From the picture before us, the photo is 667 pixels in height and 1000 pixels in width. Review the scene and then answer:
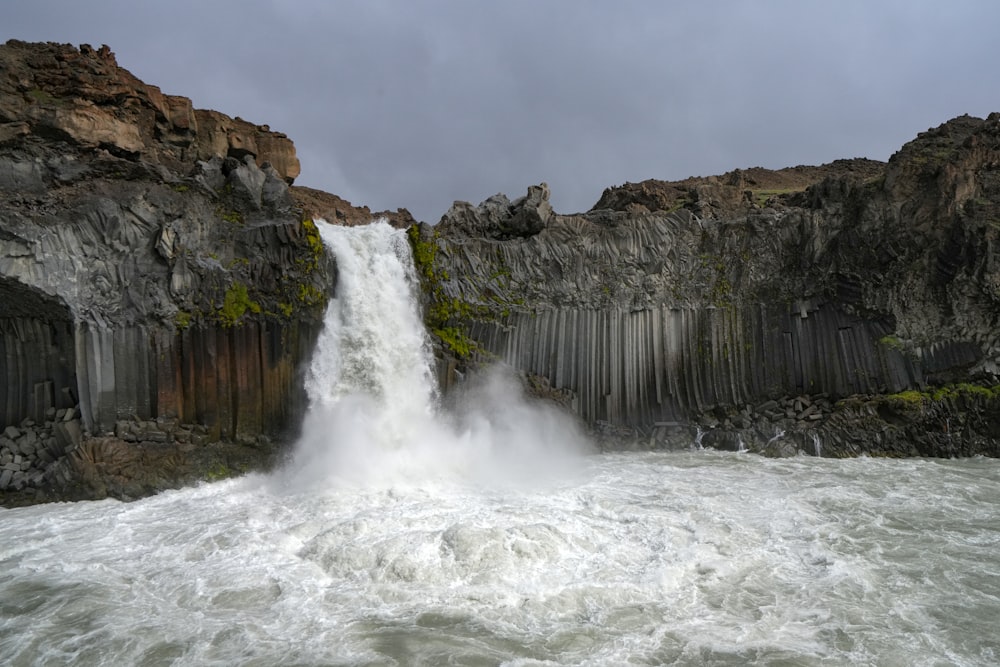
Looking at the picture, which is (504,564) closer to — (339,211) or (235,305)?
(235,305)

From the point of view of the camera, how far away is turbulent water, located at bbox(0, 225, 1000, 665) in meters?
7.57

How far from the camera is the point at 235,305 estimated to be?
17641mm

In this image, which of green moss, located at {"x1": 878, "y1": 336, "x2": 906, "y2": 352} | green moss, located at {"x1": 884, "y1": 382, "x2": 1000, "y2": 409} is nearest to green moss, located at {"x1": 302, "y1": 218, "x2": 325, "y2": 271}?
green moss, located at {"x1": 884, "y1": 382, "x2": 1000, "y2": 409}

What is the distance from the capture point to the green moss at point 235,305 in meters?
17.5

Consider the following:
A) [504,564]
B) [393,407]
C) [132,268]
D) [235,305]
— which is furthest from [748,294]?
[132,268]

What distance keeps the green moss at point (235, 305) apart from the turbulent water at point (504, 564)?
333 centimetres

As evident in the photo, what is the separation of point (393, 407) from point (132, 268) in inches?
291

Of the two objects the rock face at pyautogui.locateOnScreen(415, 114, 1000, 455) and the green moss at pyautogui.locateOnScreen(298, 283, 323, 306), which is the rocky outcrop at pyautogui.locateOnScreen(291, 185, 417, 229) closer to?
the rock face at pyautogui.locateOnScreen(415, 114, 1000, 455)

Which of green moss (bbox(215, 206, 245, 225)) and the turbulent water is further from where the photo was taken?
green moss (bbox(215, 206, 245, 225))

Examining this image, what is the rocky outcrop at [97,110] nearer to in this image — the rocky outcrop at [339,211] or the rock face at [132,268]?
the rock face at [132,268]

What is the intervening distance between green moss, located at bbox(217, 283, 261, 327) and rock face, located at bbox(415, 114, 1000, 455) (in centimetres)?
522

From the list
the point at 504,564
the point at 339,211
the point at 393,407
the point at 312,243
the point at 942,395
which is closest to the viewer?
the point at 504,564

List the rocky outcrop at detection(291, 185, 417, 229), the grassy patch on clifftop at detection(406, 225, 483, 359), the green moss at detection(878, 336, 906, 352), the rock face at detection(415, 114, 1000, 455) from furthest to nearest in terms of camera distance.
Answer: the rocky outcrop at detection(291, 185, 417, 229) < the grassy patch on clifftop at detection(406, 225, 483, 359) < the green moss at detection(878, 336, 906, 352) < the rock face at detection(415, 114, 1000, 455)

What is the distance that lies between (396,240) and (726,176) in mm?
23047
